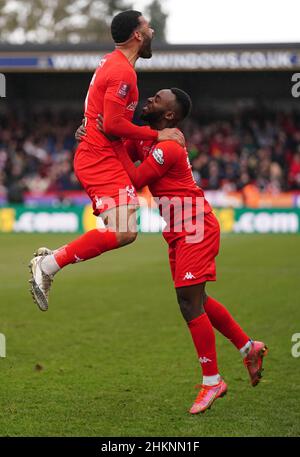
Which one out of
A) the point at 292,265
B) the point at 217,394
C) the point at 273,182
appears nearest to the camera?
the point at 217,394

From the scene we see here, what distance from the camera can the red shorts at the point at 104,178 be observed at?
240 inches

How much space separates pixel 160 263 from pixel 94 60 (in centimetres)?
1299

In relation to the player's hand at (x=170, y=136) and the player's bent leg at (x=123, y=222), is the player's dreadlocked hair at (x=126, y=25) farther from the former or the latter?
the player's bent leg at (x=123, y=222)

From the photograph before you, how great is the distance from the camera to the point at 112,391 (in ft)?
21.9

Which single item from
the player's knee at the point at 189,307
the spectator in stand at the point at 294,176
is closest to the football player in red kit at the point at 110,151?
the player's knee at the point at 189,307

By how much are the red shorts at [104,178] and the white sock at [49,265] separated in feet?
1.59

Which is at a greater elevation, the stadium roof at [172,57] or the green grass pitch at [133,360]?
the stadium roof at [172,57]

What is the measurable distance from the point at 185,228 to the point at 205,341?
33.1 inches

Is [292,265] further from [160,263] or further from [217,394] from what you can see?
[217,394]

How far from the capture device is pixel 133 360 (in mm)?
8000

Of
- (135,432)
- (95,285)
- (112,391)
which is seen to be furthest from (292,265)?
(135,432)

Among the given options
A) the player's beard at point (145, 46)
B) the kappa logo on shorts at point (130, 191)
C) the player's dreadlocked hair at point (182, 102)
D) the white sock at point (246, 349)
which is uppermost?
the player's beard at point (145, 46)

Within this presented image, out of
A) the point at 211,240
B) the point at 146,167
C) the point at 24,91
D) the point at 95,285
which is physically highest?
the point at 24,91

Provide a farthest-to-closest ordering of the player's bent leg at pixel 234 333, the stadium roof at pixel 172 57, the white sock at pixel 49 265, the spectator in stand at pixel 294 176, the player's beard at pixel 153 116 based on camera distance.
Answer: the spectator in stand at pixel 294 176, the stadium roof at pixel 172 57, the player's bent leg at pixel 234 333, the player's beard at pixel 153 116, the white sock at pixel 49 265
